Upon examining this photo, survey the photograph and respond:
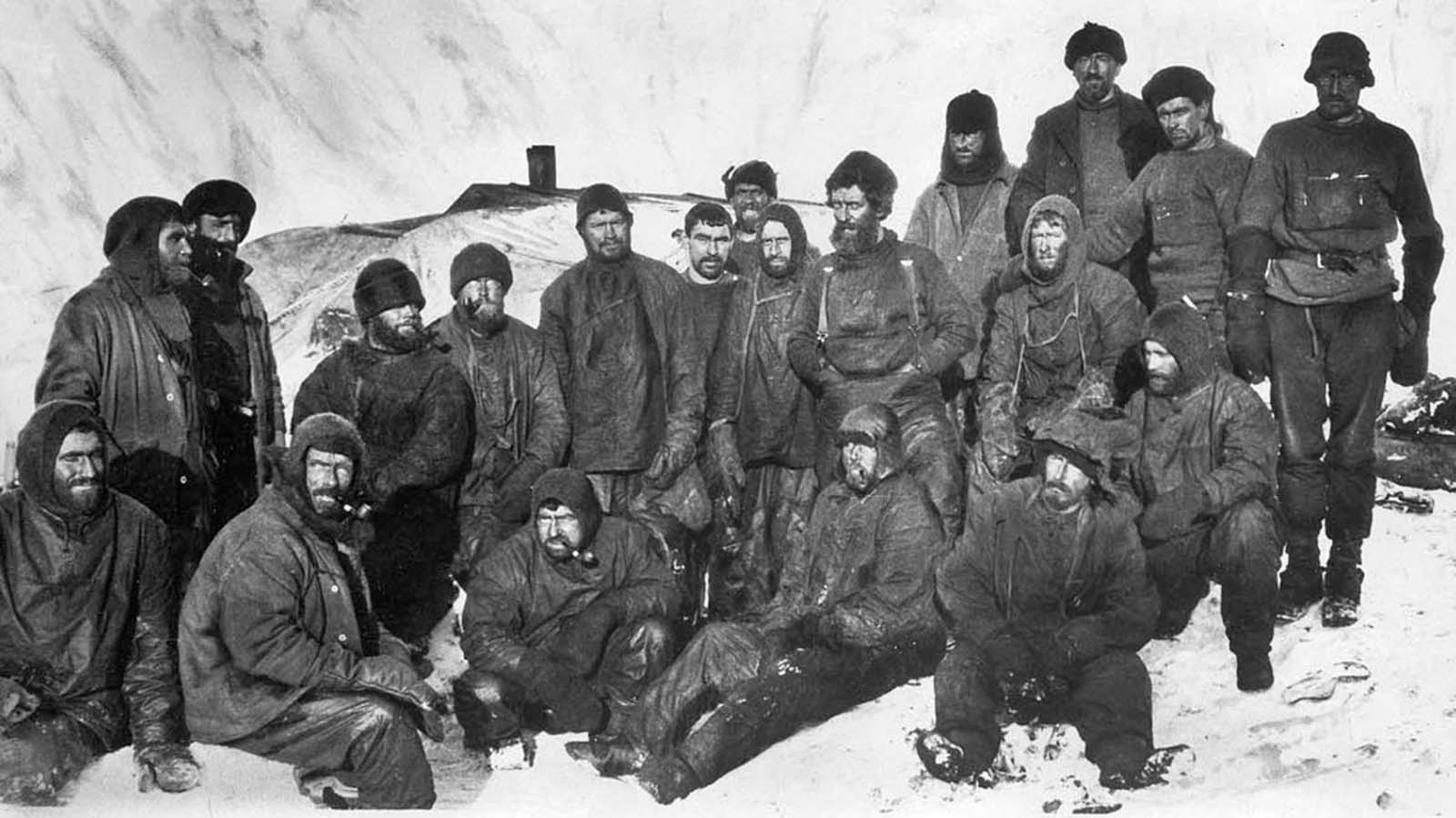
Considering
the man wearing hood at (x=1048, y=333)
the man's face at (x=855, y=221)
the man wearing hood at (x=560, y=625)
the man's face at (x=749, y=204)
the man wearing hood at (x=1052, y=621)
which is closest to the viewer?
the man wearing hood at (x=1052, y=621)

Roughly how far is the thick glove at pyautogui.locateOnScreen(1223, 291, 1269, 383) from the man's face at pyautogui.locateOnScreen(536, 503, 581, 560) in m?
2.40

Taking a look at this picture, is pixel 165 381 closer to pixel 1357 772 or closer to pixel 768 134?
pixel 768 134

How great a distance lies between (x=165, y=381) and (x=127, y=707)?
3.98ft

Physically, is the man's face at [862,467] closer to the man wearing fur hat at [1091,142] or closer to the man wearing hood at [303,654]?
the man wearing fur hat at [1091,142]

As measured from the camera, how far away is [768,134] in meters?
7.05

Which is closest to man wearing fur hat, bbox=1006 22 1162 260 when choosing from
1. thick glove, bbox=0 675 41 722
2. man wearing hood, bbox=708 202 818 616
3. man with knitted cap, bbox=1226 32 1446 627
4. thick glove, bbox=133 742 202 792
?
man with knitted cap, bbox=1226 32 1446 627

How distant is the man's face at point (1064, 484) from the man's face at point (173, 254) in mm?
3199

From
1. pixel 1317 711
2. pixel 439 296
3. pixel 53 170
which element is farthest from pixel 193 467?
pixel 1317 711

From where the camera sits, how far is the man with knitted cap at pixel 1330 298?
19.1 ft

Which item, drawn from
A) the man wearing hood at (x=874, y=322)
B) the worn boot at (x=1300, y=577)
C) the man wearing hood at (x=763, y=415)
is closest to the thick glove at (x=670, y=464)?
the man wearing hood at (x=763, y=415)

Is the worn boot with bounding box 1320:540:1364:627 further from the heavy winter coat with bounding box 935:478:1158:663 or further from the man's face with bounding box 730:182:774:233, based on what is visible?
the man's face with bounding box 730:182:774:233

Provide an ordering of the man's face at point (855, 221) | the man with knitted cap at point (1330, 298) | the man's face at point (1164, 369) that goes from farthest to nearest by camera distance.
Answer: the man's face at point (855, 221)
the man with knitted cap at point (1330, 298)
the man's face at point (1164, 369)

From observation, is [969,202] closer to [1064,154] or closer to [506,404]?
[1064,154]

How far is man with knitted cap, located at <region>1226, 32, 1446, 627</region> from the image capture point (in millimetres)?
5828
